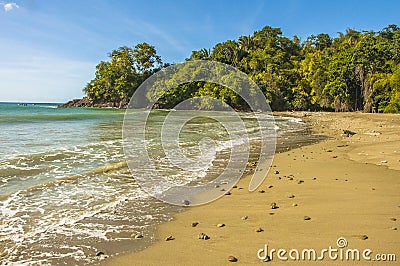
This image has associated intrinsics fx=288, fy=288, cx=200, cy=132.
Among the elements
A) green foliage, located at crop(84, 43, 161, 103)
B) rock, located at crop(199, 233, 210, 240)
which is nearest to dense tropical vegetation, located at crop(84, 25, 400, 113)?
green foliage, located at crop(84, 43, 161, 103)

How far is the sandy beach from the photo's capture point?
327 cm

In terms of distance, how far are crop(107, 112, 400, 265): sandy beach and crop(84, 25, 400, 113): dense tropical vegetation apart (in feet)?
119

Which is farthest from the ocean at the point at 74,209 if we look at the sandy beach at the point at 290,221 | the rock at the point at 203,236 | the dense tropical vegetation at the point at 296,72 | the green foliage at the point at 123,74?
the green foliage at the point at 123,74

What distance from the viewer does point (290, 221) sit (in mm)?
4109

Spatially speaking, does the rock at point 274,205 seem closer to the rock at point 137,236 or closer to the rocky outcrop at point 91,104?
the rock at point 137,236

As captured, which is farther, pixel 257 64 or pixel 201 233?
pixel 257 64

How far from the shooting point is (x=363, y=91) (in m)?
43.2

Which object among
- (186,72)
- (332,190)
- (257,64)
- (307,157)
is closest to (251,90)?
(257,64)

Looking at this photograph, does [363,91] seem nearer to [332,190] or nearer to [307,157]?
[307,157]

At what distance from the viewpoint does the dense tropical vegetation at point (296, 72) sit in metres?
42.0

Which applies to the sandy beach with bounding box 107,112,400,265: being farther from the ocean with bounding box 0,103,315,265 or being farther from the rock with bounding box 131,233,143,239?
the ocean with bounding box 0,103,315,265

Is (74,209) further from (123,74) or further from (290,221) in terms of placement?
(123,74)

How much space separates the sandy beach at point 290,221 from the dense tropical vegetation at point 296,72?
36.2 metres

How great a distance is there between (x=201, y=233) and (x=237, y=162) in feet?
17.6
